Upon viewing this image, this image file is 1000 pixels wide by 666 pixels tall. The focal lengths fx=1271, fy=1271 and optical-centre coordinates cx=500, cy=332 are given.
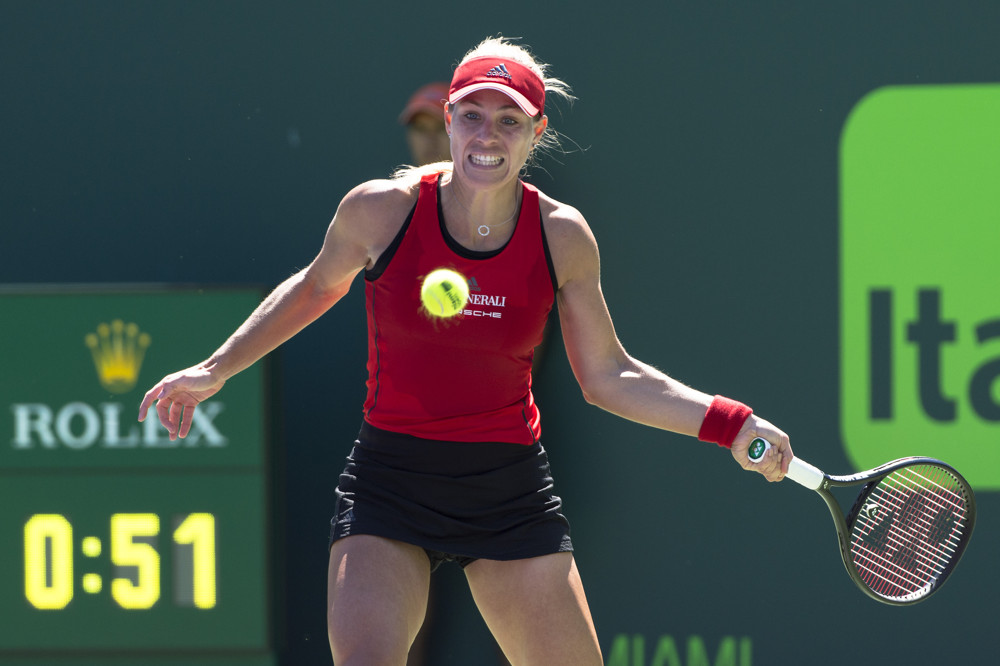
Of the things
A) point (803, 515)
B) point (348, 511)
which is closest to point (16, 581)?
point (348, 511)

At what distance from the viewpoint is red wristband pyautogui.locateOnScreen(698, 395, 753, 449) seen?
8.45 feet

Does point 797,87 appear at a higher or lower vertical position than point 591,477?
higher

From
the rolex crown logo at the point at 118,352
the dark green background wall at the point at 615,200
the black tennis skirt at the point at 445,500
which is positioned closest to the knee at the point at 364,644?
the black tennis skirt at the point at 445,500

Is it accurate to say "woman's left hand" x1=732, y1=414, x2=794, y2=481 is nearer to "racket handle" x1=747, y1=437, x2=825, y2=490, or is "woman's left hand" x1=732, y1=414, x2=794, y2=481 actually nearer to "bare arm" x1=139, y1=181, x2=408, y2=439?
"racket handle" x1=747, y1=437, x2=825, y2=490

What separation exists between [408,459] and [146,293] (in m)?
1.08

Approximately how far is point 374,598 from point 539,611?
0.35 meters

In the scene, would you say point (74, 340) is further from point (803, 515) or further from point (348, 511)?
point (803, 515)

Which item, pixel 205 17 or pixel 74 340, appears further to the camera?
pixel 205 17

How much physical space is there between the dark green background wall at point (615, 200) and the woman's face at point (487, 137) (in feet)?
4.63

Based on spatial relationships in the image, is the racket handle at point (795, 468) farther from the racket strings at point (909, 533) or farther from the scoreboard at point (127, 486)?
the scoreboard at point (127, 486)

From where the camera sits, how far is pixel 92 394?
3.30 m

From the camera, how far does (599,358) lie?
270 centimetres

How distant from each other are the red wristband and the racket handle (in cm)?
5

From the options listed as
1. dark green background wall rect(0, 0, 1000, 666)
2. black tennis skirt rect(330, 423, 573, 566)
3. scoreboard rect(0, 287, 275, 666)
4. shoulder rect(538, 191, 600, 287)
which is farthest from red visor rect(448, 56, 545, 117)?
dark green background wall rect(0, 0, 1000, 666)
